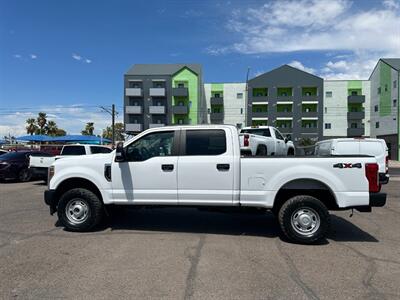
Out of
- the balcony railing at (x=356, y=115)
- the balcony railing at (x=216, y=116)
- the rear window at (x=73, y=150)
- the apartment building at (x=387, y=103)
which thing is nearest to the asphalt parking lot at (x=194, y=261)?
the rear window at (x=73, y=150)

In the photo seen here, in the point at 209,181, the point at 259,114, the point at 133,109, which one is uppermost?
the point at 133,109

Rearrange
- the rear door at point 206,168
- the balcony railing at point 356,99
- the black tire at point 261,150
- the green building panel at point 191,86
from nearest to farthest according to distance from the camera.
→ the rear door at point 206,168
the black tire at point 261,150
the balcony railing at point 356,99
the green building panel at point 191,86

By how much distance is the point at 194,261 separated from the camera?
5301 millimetres

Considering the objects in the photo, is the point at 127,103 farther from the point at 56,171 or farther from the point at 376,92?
the point at 56,171

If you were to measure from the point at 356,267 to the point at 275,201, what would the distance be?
1892 millimetres

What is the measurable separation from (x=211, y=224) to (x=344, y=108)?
6363 cm

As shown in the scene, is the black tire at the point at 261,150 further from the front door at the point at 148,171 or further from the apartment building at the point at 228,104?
the apartment building at the point at 228,104

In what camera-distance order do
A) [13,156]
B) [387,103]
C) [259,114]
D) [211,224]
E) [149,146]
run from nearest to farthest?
[149,146], [211,224], [13,156], [387,103], [259,114]

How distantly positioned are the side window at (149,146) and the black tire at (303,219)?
2.49 m

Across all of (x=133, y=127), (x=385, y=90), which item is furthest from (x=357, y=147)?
(x=385, y=90)

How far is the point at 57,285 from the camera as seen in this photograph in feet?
14.4

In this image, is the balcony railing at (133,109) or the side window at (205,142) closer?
the side window at (205,142)

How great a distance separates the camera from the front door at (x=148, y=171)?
668 centimetres

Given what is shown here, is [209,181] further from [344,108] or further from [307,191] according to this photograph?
[344,108]
